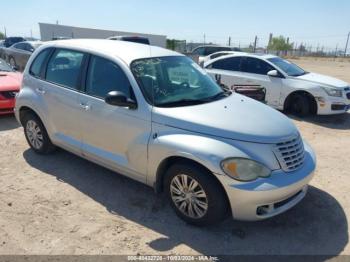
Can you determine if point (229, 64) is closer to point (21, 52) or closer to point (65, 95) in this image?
point (65, 95)

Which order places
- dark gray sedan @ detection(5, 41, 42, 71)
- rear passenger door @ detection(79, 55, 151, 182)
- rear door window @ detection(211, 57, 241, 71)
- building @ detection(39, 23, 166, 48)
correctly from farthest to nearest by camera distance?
building @ detection(39, 23, 166, 48), dark gray sedan @ detection(5, 41, 42, 71), rear door window @ detection(211, 57, 241, 71), rear passenger door @ detection(79, 55, 151, 182)

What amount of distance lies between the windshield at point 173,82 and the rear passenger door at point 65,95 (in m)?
0.93

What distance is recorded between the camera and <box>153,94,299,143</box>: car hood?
3161mm

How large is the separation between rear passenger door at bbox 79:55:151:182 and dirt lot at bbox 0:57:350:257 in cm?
41

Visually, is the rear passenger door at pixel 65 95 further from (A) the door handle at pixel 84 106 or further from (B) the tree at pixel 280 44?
(B) the tree at pixel 280 44

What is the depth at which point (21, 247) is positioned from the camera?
308 cm

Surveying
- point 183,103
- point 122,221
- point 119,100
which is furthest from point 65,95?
point 122,221

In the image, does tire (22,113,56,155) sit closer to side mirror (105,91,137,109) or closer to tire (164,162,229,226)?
side mirror (105,91,137,109)

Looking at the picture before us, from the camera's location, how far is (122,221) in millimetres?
3516

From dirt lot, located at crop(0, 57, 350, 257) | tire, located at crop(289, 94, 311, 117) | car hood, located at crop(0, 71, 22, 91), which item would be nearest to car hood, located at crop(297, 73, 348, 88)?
tire, located at crop(289, 94, 311, 117)

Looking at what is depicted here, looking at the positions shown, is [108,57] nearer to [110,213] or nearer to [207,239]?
[110,213]

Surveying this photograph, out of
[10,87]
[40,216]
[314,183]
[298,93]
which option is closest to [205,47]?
[298,93]

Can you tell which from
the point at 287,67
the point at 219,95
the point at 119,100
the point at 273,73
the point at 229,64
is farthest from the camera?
the point at 229,64

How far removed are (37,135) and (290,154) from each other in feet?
12.1
